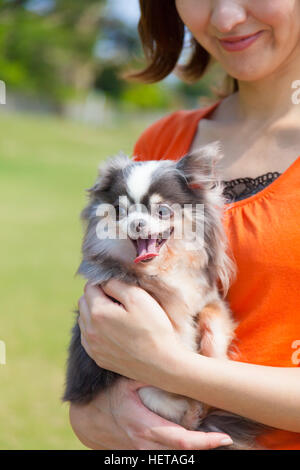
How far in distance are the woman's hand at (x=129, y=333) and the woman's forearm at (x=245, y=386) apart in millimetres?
45

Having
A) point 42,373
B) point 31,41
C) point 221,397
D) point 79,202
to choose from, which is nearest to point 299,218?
point 221,397

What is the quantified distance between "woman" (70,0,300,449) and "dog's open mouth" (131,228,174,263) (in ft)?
0.29

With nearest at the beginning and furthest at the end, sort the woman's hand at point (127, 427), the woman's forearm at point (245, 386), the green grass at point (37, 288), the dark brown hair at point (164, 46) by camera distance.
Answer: the woman's forearm at point (245, 386) < the woman's hand at point (127, 427) < the dark brown hair at point (164, 46) < the green grass at point (37, 288)

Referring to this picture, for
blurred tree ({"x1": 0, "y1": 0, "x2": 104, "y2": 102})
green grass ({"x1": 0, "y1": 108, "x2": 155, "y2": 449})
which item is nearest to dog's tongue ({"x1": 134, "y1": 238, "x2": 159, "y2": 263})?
green grass ({"x1": 0, "y1": 108, "x2": 155, "y2": 449})

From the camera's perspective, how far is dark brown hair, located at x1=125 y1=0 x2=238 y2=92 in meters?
1.97

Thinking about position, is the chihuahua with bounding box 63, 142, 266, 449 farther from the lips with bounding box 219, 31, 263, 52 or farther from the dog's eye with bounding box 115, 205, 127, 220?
the lips with bounding box 219, 31, 263, 52

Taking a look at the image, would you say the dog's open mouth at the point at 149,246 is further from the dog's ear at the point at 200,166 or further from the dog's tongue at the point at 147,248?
the dog's ear at the point at 200,166

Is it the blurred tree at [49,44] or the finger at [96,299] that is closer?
the finger at [96,299]

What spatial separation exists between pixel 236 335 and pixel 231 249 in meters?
0.24

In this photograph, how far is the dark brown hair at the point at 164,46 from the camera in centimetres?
197

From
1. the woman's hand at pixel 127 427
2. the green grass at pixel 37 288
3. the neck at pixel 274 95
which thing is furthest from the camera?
the green grass at pixel 37 288

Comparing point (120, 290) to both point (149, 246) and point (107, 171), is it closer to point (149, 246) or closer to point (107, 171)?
point (149, 246)

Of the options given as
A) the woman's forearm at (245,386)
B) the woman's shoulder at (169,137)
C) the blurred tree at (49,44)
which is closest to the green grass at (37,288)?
the woman's shoulder at (169,137)

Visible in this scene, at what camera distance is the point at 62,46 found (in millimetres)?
28891
